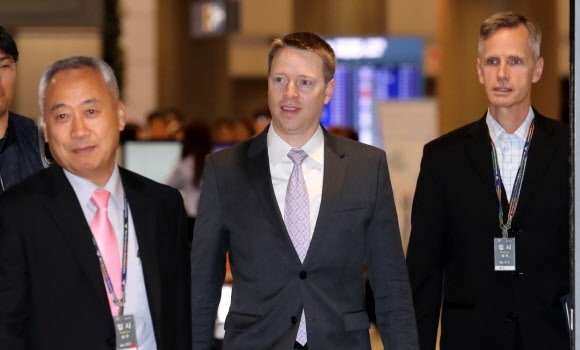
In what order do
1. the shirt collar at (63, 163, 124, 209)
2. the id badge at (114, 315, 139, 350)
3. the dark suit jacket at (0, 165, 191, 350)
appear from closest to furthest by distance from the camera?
the dark suit jacket at (0, 165, 191, 350) < the id badge at (114, 315, 139, 350) < the shirt collar at (63, 163, 124, 209)

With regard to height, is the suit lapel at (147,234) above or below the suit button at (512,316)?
above

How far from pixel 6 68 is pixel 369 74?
1868 cm

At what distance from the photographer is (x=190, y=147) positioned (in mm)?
12000

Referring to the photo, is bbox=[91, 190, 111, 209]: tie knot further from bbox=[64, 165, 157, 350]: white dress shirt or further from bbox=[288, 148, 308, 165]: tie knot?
bbox=[288, 148, 308, 165]: tie knot

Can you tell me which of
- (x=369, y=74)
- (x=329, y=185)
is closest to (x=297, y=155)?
(x=329, y=185)

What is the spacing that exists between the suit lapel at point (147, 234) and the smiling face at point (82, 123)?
0.30ft

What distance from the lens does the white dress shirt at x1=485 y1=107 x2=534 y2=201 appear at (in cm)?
491

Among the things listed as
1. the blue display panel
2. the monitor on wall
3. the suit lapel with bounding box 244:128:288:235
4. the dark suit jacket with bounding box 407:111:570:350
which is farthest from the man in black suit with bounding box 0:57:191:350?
the blue display panel

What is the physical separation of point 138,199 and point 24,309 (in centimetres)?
46

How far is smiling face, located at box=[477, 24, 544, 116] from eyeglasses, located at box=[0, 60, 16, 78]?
1678mm

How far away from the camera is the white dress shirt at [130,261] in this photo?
357cm

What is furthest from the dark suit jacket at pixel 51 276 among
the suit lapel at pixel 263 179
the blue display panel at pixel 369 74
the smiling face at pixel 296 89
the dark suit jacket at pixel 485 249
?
the blue display panel at pixel 369 74

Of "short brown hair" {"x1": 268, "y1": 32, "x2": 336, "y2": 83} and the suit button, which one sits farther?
the suit button

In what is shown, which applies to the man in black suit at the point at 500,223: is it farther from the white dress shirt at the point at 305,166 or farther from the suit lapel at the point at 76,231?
the suit lapel at the point at 76,231
